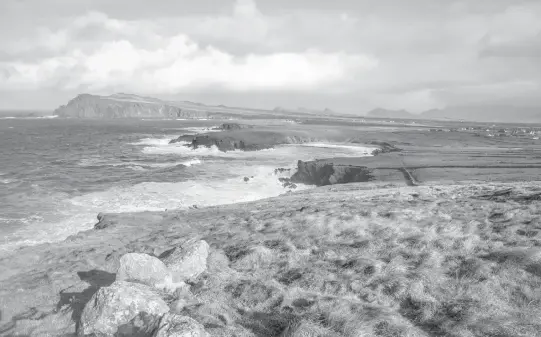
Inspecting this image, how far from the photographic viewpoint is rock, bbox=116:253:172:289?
8.77 m

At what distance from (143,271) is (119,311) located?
1.70m

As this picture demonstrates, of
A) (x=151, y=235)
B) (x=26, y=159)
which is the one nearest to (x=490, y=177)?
(x=151, y=235)

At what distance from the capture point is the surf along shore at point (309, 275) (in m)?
7.08

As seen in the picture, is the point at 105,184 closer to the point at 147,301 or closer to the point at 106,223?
the point at 106,223

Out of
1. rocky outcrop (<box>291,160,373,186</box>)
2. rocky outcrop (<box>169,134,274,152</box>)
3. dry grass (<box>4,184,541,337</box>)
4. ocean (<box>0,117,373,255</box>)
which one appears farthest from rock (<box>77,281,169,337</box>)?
rocky outcrop (<box>169,134,274,152</box>)

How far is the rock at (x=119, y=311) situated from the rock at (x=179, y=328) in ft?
2.24

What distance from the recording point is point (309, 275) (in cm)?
927

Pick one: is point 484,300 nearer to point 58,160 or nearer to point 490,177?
point 490,177

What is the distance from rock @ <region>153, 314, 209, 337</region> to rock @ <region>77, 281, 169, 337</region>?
26.9 inches

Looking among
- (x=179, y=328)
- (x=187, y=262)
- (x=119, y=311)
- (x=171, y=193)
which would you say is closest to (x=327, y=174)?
(x=171, y=193)

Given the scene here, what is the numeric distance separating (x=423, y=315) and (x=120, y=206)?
24403 millimetres

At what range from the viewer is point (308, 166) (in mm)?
38812

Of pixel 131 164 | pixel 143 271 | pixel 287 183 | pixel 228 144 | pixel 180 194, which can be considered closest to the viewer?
pixel 143 271

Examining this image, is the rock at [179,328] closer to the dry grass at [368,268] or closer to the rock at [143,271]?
the dry grass at [368,268]
